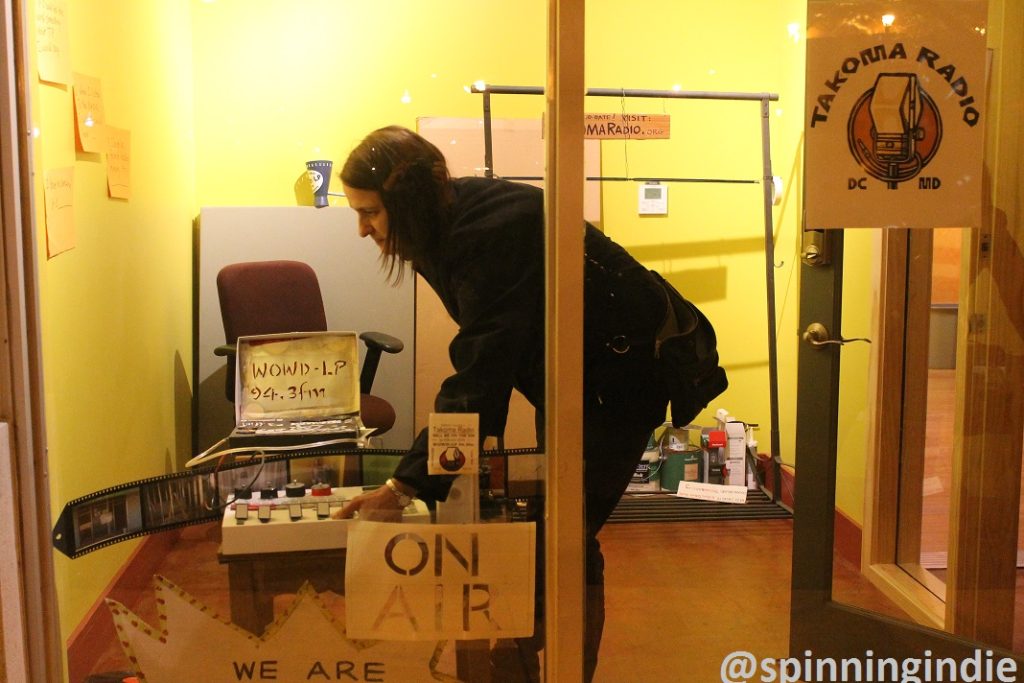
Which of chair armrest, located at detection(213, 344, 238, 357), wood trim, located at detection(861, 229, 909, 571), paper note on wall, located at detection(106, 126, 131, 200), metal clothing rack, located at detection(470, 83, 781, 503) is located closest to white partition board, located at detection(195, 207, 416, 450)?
chair armrest, located at detection(213, 344, 238, 357)

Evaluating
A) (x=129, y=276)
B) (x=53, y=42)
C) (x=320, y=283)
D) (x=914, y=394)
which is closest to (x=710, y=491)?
(x=914, y=394)

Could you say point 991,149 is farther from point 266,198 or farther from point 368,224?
point 266,198

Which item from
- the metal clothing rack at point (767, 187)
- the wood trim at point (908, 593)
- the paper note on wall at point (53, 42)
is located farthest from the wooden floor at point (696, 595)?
the paper note on wall at point (53, 42)

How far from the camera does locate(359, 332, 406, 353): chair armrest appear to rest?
4.75 ft

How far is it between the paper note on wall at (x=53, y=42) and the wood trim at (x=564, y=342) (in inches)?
30.3

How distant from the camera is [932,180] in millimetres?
1442

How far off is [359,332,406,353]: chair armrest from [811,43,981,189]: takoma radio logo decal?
0.80 metres

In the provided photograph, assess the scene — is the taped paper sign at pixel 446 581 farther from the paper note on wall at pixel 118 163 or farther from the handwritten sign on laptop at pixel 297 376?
the paper note on wall at pixel 118 163

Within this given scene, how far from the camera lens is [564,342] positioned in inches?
50.8

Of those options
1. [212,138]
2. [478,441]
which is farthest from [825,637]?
[212,138]

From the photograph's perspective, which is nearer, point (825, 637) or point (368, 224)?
point (368, 224)

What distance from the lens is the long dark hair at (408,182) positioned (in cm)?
135

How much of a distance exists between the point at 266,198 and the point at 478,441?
21.7 inches

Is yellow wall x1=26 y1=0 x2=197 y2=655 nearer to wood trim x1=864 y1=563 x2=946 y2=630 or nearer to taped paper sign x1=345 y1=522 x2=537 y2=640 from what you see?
taped paper sign x1=345 y1=522 x2=537 y2=640
